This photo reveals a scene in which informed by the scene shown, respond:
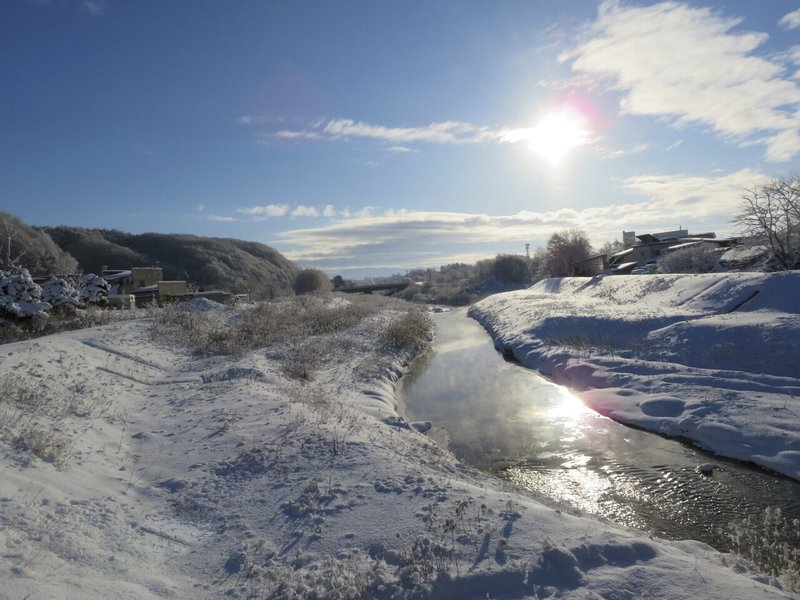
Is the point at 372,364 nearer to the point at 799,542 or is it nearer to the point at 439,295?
the point at 799,542

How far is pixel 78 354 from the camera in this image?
50.0ft

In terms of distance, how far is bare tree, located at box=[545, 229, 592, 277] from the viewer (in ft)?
251

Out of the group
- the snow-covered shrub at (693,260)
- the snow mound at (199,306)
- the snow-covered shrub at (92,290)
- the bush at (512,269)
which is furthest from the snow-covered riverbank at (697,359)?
the bush at (512,269)

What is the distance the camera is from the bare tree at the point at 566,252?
7650cm

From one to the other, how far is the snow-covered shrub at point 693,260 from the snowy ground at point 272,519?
47.5 m

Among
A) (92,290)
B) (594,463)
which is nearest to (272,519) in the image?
(594,463)

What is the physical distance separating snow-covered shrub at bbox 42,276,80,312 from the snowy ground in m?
11.4

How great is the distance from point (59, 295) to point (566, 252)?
230 ft

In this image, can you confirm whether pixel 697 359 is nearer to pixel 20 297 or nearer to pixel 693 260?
pixel 20 297

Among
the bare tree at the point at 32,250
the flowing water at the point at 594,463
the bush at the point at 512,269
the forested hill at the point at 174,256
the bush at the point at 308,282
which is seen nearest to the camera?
the flowing water at the point at 594,463

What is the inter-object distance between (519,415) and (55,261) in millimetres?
58266

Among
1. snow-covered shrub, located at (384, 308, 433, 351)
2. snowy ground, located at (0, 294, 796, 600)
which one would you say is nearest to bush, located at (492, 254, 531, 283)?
snow-covered shrub, located at (384, 308, 433, 351)

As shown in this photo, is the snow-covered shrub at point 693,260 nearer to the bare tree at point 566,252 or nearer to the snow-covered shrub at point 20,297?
the bare tree at point 566,252

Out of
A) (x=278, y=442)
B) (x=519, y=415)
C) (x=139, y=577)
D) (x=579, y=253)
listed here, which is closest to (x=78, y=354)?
(x=278, y=442)
